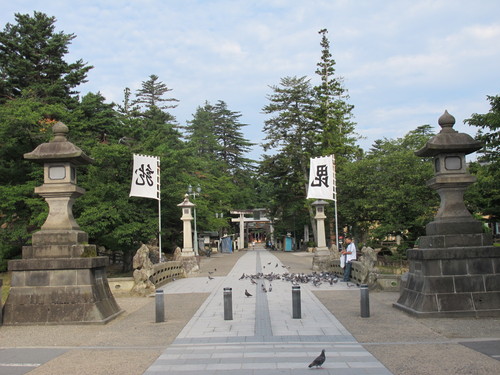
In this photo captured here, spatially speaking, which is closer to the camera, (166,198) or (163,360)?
(163,360)

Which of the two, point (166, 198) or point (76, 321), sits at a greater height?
point (166, 198)

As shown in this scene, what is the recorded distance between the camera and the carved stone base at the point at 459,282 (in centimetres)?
909

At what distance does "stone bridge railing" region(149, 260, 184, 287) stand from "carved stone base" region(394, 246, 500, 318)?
383 inches

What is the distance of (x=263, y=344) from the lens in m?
7.45

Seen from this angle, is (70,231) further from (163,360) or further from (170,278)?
(170,278)

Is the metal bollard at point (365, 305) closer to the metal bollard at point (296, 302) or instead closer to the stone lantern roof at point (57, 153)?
A: the metal bollard at point (296, 302)

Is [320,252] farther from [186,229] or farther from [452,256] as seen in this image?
[452,256]

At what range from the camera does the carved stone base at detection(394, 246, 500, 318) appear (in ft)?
29.8

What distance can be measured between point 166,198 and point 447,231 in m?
19.0

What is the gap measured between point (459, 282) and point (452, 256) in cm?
53

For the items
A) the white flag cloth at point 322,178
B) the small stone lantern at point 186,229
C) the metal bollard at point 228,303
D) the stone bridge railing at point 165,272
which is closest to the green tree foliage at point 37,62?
the small stone lantern at point 186,229

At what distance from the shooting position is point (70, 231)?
9953mm

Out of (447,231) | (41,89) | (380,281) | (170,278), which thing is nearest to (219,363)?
(447,231)

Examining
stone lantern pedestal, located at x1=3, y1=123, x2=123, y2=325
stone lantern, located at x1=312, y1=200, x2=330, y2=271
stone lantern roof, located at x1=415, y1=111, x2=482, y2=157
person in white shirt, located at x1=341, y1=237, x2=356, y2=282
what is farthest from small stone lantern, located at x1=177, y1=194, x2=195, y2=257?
stone lantern roof, located at x1=415, y1=111, x2=482, y2=157
